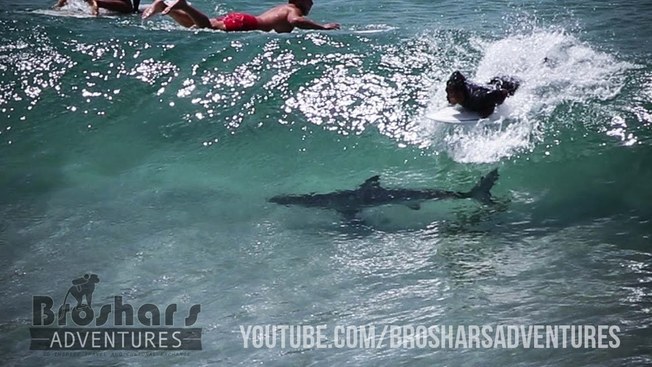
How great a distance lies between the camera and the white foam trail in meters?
7.58

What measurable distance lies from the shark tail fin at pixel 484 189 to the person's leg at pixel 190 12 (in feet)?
16.5

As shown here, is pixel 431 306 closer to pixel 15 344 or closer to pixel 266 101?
pixel 15 344

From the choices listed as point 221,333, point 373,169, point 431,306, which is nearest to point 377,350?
point 431,306

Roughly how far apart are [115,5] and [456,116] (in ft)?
19.9

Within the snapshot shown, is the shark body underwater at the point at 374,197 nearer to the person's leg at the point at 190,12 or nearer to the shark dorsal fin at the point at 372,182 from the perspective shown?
the shark dorsal fin at the point at 372,182

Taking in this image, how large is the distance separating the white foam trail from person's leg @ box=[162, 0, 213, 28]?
369 centimetres

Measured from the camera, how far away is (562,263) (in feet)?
18.1

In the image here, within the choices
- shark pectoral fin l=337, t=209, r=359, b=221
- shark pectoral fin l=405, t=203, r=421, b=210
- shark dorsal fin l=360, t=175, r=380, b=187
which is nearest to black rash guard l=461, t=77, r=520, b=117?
shark dorsal fin l=360, t=175, r=380, b=187

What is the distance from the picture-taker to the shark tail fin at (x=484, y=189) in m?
6.59

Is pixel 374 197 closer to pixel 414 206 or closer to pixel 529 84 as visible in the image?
pixel 414 206

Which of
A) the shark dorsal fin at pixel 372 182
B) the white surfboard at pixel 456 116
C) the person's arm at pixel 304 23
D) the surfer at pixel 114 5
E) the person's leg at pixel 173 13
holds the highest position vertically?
the surfer at pixel 114 5

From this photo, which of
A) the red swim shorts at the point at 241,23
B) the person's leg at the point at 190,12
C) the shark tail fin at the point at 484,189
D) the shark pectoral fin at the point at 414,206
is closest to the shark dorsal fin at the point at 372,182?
the shark pectoral fin at the point at 414,206

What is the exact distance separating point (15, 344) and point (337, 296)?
7.10 ft

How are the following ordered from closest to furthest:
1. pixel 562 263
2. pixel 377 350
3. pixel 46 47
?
pixel 377 350 → pixel 562 263 → pixel 46 47
